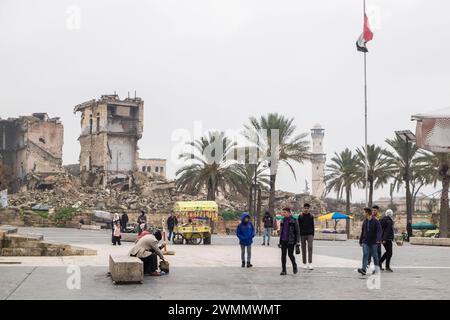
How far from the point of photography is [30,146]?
78.0 m

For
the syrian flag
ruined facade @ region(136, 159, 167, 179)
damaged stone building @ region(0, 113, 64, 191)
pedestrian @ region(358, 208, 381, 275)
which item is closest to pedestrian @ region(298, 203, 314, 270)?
pedestrian @ region(358, 208, 381, 275)

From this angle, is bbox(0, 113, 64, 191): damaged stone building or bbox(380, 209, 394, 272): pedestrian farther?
bbox(0, 113, 64, 191): damaged stone building

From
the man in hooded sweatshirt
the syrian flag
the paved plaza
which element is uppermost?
the syrian flag

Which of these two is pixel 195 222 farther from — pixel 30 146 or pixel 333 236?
pixel 30 146

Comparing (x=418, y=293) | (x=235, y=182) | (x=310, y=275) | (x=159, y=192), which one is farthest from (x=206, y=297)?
(x=159, y=192)

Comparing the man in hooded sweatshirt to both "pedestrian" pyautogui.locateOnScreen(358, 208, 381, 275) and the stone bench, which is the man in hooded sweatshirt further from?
the stone bench

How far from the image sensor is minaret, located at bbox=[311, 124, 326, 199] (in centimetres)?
12162

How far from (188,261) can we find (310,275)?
13.4 ft

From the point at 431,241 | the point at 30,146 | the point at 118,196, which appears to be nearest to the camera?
the point at 431,241

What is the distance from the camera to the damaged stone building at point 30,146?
78.2 meters

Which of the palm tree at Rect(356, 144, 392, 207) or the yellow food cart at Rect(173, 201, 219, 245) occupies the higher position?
the palm tree at Rect(356, 144, 392, 207)

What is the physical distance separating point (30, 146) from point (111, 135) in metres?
9.75

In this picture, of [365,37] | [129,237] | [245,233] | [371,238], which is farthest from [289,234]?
[365,37]

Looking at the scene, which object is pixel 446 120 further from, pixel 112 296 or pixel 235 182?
pixel 235 182
